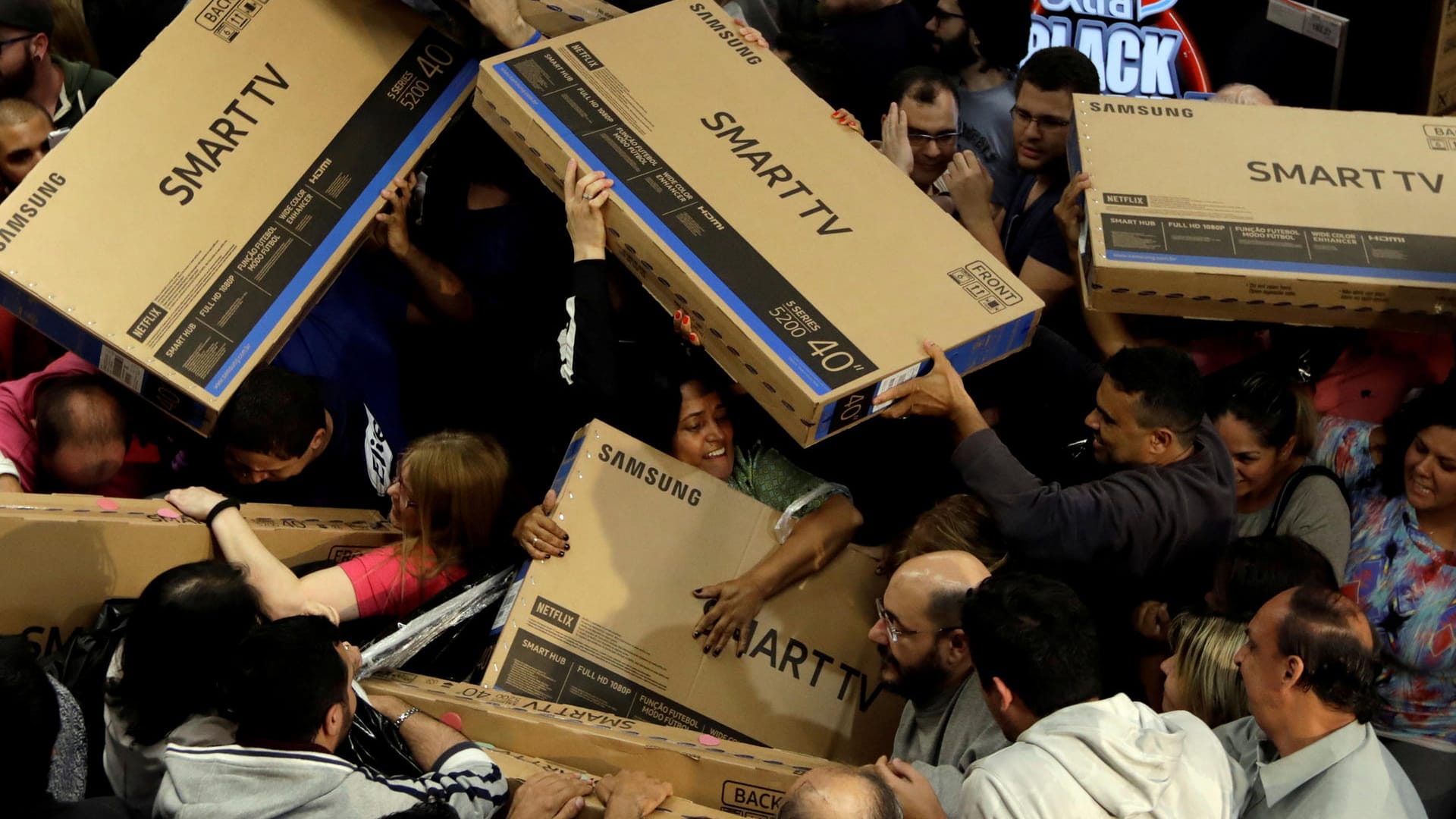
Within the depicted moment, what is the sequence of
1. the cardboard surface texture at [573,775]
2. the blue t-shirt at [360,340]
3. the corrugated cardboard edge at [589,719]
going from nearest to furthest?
the cardboard surface texture at [573,775], the corrugated cardboard edge at [589,719], the blue t-shirt at [360,340]

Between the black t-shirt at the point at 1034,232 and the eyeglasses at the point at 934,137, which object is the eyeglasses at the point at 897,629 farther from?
the eyeglasses at the point at 934,137

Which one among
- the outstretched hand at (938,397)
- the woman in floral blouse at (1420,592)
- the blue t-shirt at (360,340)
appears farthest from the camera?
the blue t-shirt at (360,340)

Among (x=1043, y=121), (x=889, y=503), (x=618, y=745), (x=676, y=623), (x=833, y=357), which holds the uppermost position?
(x=833, y=357)

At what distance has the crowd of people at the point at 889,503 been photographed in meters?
2.05

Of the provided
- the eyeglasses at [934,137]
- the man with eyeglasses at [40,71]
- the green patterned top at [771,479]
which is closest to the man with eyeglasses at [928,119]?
the eyeglasses at [934,137]

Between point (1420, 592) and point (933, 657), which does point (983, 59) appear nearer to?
point (1420, 592)

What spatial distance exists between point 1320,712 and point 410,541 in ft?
6.03

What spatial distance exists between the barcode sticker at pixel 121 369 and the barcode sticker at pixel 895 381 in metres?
1.54

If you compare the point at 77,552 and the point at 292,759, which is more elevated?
the point at 292,759

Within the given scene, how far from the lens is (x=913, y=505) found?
3156mm

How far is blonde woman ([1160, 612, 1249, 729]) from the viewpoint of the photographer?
7.56ft

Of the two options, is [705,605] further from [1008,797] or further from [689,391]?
[1008,797]

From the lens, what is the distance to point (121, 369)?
9.01ft

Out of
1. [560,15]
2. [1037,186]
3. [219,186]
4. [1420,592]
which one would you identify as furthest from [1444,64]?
[219,186]
